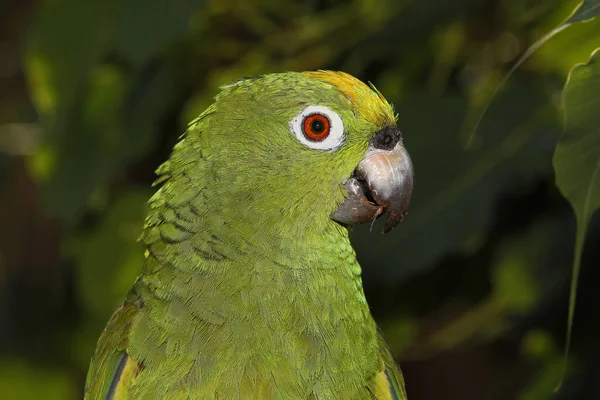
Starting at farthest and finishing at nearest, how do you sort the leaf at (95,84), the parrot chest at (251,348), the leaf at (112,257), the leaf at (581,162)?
the leaf at (112,257) → the leaf at (95,84) → the parrot chest at (251,348) → the leaf at (581,162)

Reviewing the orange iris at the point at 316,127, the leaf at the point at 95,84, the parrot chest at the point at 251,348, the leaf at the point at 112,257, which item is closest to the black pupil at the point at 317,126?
the orange iris at the point at 316,127

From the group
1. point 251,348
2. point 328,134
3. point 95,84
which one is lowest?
point 251,348

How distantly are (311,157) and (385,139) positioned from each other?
115mm

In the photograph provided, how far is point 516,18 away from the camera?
1619 mm

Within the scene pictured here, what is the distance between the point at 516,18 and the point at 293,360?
95 centimetres

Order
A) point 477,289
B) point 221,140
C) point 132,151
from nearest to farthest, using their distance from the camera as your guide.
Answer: point 221,140
point 132,151
point 477,289

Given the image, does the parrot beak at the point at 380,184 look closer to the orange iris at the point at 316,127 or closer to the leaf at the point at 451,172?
the orange iris at the point at 316,127

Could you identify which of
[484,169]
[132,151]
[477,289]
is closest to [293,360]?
[484,169]

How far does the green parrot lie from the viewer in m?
1.07

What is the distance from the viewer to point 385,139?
1137 mm

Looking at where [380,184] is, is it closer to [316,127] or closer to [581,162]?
[316,127]

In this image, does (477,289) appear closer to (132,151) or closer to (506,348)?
(506,348)

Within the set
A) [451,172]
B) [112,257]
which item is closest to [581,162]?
[451,172]

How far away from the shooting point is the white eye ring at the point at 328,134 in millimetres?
1110
